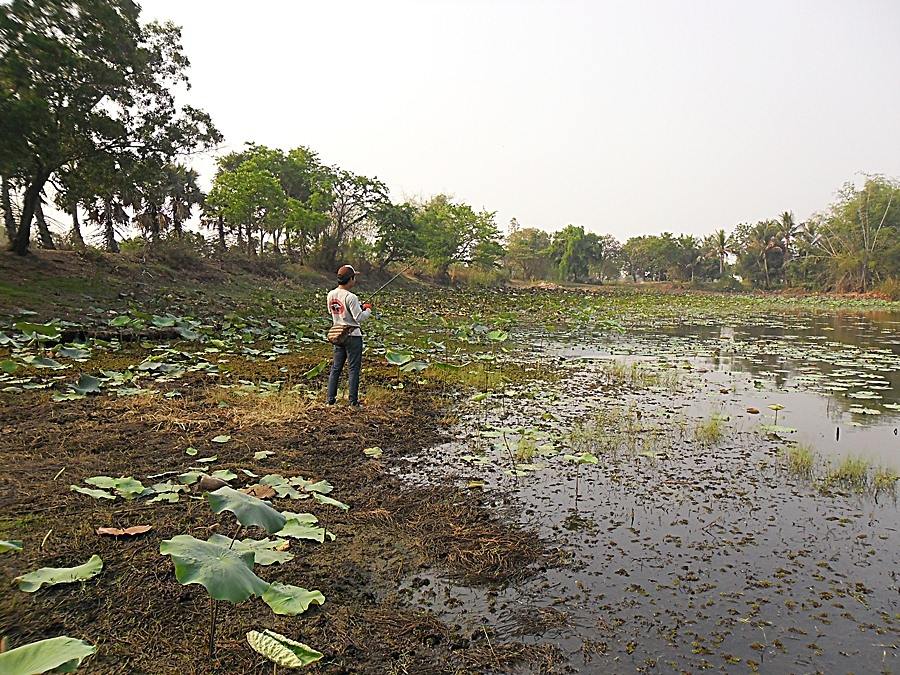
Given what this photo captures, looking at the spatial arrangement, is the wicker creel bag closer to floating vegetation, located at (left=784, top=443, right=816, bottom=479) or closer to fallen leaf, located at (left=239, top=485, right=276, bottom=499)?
fallen leaf, located at (left=239, top=485, right=276, bottom=499)

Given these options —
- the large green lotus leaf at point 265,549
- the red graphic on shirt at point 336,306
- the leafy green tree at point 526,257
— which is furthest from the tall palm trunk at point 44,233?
the leafy green tree at point 526,257

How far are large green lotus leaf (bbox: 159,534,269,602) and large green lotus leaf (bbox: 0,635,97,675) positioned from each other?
0.40 m

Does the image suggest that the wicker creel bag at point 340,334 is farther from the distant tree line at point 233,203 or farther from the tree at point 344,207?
the tree at point 344,207

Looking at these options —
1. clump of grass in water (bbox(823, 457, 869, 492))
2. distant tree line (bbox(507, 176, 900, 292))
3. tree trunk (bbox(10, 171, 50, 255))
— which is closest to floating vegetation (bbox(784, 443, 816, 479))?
clump of grass in water (bbox(823, 457, 869, 492))

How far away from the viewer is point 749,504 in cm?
400

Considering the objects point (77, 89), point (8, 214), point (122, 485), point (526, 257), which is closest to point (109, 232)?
point (8, 214)

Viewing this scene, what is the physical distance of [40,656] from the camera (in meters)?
1.48

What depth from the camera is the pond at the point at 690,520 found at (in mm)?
2510

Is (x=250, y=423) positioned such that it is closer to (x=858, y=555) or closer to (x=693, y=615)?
(x=693, y=615)

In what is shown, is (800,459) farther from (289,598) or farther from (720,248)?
(720,248)

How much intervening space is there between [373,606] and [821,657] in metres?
1.99

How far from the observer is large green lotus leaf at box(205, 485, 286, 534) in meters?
2.38

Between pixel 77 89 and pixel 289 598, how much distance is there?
53.8ft

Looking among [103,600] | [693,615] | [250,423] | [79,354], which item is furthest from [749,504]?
[79,354]
